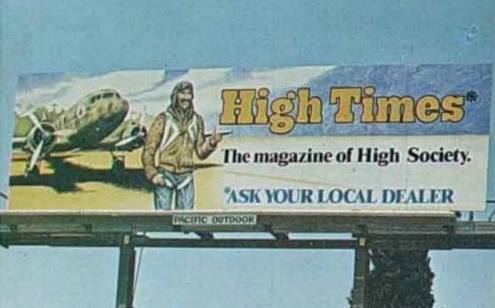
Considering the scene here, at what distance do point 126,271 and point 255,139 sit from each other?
5.55 ft

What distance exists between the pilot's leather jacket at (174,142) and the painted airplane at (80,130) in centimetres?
12

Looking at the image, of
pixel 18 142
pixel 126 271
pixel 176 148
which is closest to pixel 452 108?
pixel 176 148

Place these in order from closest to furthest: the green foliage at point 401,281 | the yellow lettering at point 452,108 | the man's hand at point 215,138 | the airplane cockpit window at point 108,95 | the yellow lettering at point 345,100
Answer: the yellow lettering at point 452,108 → the yellow lettering at point 345,100 → the man's hand at point 215,138 → the airplane cockpit window at point 108,95 → the green foliage at point 401,281

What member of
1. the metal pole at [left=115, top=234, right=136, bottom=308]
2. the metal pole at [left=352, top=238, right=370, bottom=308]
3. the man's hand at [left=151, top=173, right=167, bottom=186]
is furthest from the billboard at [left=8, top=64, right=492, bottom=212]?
the metal pole at [left=352, top=238, right=370, bottom=308]

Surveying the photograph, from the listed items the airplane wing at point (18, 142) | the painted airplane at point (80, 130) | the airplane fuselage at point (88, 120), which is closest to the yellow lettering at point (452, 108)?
the painted airplane at point (80, 130)

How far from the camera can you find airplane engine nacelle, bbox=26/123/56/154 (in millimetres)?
10891

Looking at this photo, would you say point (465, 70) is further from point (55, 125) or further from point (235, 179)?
point (55, 125)

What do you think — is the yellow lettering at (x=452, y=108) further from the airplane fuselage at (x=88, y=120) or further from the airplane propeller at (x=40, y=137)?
the airplane propeller at (x=40, y=137)

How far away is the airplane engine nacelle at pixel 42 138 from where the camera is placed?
35.7 ft

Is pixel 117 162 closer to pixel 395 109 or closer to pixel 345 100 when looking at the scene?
pixel 345 100

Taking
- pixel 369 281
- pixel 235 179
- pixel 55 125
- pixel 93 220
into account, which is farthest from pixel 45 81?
pixel 369 281

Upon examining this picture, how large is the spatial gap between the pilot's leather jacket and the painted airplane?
0.12 m

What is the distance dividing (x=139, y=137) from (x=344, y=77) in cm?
165

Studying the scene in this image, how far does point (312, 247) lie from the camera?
10.6 meters
